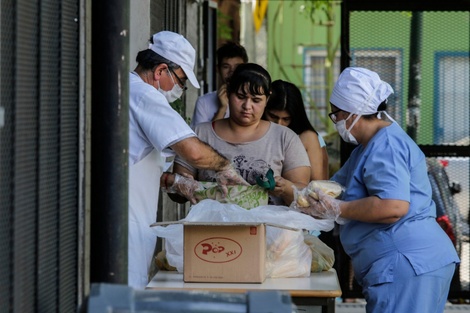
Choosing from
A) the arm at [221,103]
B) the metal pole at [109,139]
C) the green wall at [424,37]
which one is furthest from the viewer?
the green wall at [424,37]

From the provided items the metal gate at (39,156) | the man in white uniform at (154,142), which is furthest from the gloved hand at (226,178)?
the metal gate at (39,156)

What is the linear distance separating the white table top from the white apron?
10 cm

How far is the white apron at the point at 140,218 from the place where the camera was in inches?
177

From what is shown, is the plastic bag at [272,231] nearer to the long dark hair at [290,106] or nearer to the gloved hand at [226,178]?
the gloved hand at [226,178]

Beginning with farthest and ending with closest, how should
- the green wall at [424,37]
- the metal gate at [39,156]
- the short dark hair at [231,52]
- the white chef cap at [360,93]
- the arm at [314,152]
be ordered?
the green wall at [424,37] → the short dark hair at [231,52] → the arm at [314,152] → the white chef cap at [360,93] → the metal gate at [39,156]

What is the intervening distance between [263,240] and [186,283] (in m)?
0.39

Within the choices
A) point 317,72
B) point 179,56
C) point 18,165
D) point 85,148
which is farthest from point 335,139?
point 317,72

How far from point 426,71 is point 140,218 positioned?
402 cm

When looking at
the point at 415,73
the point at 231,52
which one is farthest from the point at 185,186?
the point at 415,73

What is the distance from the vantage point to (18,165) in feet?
10.5

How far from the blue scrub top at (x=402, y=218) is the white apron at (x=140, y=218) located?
0.91 metres

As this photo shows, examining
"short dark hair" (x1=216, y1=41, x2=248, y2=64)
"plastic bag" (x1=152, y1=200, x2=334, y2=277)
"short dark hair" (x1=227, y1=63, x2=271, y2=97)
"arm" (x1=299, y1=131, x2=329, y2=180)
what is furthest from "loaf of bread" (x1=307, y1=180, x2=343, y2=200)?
"short dark hair" (x1=216, y1=41, x2=248, y2=64)

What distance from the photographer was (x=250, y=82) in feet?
17.3

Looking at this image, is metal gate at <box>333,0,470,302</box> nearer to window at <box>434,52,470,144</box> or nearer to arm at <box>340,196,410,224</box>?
window at <box>434,52,470,144</box>
